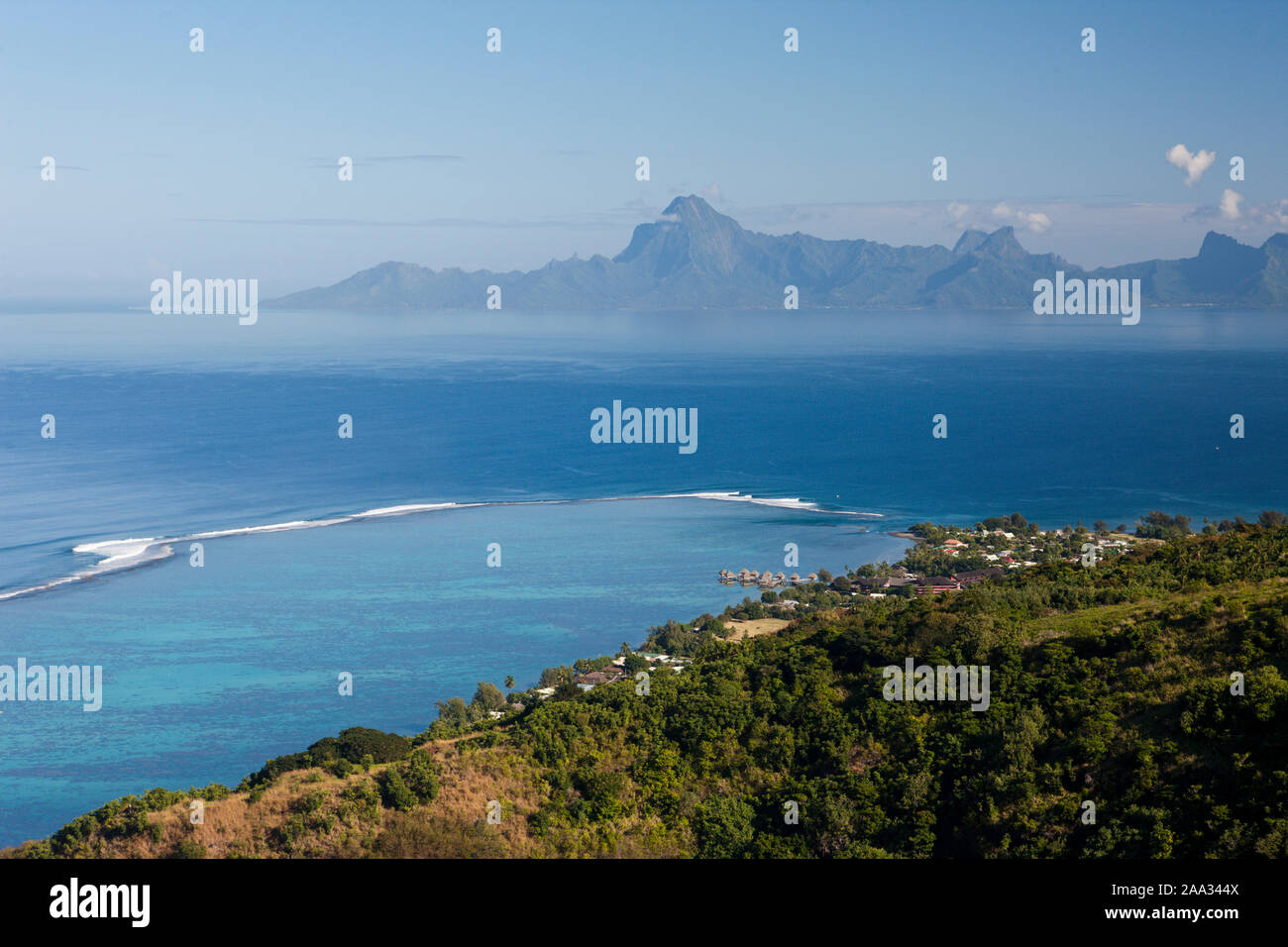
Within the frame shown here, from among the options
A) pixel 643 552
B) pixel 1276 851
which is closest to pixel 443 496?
pixel 643 552

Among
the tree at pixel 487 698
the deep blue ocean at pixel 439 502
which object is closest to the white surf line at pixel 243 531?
the deep blue ocean at pixel 439 502

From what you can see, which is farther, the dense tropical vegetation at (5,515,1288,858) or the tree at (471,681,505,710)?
the tree at (471,681,505,710)

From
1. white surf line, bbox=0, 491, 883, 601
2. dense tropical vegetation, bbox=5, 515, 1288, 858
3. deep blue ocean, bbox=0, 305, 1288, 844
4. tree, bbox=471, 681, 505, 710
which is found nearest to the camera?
dense tropical vegetation, bbox=5, 515, 1288, 858

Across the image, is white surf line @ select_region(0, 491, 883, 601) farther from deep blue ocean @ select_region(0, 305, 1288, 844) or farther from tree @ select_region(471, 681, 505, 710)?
tree @ select_region(471, 681, 505, 710)

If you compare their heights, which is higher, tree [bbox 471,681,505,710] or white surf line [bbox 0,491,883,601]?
white surf line [bbox 0,491,883,601]

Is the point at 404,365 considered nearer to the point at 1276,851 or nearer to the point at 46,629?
the point at 46,629

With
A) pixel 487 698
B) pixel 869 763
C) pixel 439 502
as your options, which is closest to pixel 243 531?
pixel 439 502

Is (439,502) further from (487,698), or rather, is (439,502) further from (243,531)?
(487,698)

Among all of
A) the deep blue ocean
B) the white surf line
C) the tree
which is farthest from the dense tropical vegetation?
the white surf line

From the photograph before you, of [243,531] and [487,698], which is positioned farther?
[243,531]
